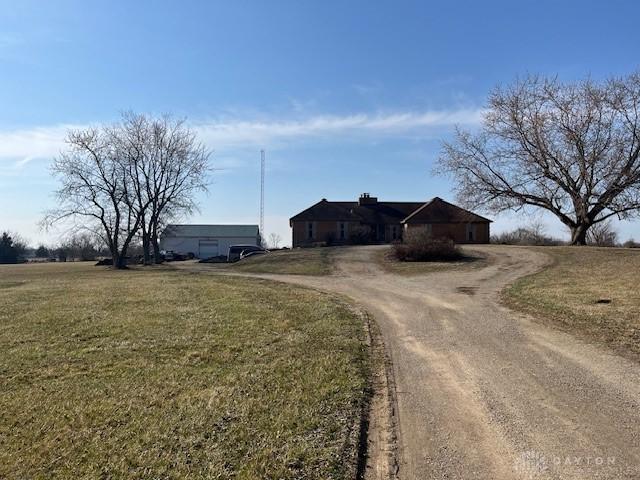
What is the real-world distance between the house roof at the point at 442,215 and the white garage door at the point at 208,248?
46.4m

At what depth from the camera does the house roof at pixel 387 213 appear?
181 ft

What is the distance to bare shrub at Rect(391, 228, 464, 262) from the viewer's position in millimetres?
30062

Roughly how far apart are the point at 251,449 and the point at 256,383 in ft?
7.16

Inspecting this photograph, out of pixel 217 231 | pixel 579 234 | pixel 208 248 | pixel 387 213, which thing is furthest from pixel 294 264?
pixel 217 231

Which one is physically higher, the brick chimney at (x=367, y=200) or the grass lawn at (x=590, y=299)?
the brick chimney at (x=367, y=200)

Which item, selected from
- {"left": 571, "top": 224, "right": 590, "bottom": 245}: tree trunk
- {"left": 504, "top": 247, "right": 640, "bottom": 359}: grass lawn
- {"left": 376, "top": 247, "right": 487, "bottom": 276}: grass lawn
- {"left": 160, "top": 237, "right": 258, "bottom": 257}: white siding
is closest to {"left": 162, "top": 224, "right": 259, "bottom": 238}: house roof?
{"left": 160, "top": 237, "right": 258, "bottom": 257}: white siding

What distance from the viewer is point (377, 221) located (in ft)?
206

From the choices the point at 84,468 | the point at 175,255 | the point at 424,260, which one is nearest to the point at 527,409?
the point at 84,468

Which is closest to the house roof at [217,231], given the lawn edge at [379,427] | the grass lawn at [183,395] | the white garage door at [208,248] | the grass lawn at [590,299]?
the white garage door at [208,248]

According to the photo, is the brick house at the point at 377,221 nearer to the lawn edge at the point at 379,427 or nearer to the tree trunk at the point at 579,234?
the tree trunk at the point at 579,234

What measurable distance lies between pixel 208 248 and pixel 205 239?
1.96 meters

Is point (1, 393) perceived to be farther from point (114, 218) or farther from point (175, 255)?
point (175, 255)

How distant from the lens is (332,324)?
11484mm

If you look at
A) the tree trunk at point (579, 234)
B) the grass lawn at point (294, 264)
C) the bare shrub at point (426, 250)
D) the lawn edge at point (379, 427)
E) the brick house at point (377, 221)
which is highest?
the brick house at point (377, 221)
